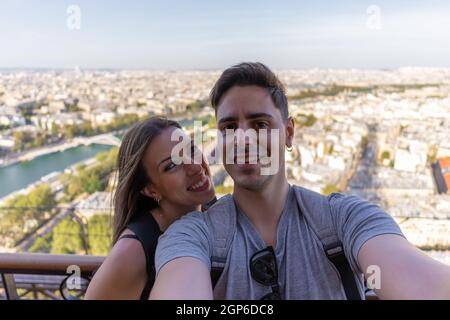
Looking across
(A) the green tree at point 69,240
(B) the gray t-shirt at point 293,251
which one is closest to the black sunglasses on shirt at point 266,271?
(B) the gray t-shirt at point 293,251

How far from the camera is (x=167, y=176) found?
0.85 meters

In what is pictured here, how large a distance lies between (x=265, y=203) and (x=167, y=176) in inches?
10.5

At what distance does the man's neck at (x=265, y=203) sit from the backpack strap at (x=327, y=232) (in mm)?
38

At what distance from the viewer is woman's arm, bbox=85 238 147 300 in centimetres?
65

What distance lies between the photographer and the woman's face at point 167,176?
2.80 feet

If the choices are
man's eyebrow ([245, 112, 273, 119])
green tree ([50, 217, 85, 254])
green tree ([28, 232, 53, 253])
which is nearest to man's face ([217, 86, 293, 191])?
man's eyebrow ([245, 112, 273, 119])

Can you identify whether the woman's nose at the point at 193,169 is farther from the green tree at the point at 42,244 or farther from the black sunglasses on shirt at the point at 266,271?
the green tree at the point at 42,244

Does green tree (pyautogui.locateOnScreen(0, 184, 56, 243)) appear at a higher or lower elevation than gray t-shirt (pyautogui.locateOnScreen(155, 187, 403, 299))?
lower

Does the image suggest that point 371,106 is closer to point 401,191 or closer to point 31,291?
point 401,191

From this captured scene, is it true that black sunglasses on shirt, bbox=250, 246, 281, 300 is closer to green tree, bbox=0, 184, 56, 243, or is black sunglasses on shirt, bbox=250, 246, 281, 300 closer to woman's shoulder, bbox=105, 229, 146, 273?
woman's shoulder, bbox=105, 229, 146, 273

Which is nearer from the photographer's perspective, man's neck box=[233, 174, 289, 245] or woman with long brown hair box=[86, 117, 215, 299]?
man's neck box=[233, 174, 289, 245]

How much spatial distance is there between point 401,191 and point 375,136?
4.35 metres

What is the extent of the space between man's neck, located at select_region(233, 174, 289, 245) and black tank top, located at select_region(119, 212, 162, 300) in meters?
0.19

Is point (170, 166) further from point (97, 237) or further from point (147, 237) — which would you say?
point (97, 237)
